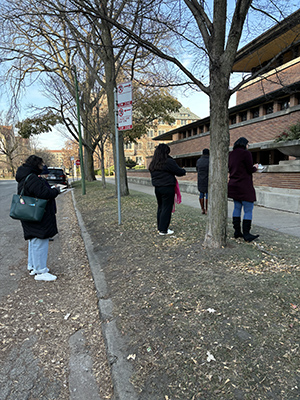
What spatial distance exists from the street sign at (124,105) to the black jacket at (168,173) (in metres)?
1.79

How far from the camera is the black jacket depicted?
529cm

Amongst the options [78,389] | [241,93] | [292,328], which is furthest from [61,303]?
[241,93]

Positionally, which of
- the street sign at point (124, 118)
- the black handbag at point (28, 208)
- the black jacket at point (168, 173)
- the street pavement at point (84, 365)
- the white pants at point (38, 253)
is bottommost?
the street pavement at point (84, 365)

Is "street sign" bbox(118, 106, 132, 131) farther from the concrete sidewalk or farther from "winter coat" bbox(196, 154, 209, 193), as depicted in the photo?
the concrete sidewalk

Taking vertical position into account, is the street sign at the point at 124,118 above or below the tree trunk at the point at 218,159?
above

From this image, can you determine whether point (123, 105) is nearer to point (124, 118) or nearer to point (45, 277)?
point (124, 118)

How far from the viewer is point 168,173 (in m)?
5.37

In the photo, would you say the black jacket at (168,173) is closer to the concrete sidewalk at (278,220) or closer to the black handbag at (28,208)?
the black handbag at (28,208)

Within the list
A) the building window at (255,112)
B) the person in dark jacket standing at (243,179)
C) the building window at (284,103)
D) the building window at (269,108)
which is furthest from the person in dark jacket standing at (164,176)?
the building window at (255,112)

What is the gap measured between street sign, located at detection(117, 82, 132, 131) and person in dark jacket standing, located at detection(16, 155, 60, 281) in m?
2.93

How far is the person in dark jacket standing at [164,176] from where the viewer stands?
5.30 m

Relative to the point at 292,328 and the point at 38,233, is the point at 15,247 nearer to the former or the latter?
the point at 38,233

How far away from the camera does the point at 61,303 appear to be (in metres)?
3.57

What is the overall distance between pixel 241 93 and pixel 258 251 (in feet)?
47.7
